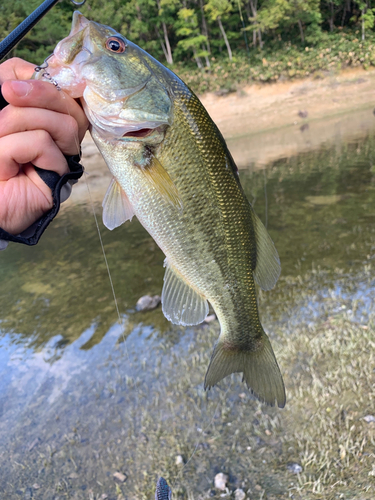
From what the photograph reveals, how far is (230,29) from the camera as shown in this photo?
31.4 metres

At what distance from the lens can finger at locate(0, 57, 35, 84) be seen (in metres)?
1.56

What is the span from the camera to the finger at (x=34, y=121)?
145cm

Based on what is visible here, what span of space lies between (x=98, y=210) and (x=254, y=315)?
11.5m

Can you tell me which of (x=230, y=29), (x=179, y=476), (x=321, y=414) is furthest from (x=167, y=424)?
(x=230, y=29)

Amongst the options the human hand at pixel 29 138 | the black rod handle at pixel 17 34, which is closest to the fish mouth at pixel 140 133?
the human hand at pixel 29 138

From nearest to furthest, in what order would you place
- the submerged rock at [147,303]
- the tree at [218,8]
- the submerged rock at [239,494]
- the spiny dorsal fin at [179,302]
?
1. the spiny dorsal fin at [179,302]
2. the submerged rock at [239,494]
3. the submerged rock at [147,303]
4. the tree at [218,8]

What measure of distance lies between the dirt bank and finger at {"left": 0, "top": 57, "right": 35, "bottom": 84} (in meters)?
18.7

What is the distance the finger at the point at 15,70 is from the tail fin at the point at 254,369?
1750 mm

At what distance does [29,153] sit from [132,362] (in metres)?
3.57

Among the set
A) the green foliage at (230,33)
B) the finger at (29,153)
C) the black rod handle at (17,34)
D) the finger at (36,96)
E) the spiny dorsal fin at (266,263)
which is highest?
the black rod handle at (17,34)

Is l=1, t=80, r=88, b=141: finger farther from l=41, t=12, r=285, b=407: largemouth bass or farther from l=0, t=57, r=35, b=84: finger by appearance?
l=0, t=57, r=35, b=84: finger

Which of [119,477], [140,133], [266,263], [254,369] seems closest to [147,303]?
[119,477]

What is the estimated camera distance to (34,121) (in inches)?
58.3

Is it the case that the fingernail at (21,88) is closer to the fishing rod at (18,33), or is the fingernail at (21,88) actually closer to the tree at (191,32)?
the fishing rod at (18,33)
